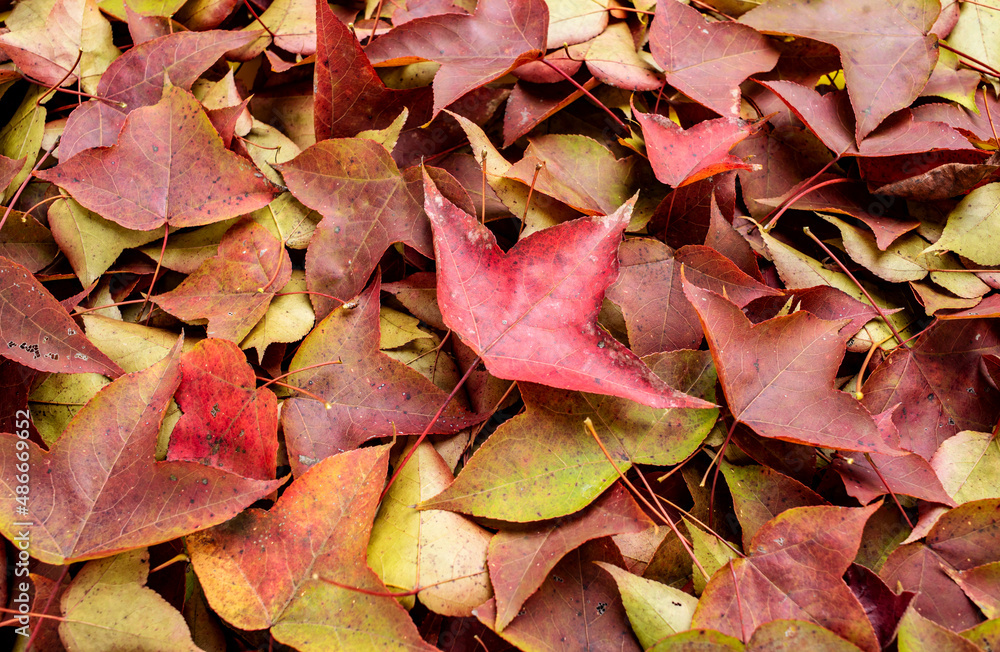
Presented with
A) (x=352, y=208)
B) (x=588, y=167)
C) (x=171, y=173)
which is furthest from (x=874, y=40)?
(x=171, y=173)

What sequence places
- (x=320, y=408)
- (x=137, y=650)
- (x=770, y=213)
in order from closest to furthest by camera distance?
(x=137, y=650) < (x=320, y=408) < (x=770, y=213)

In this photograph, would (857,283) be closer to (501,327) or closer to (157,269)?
(501,327)

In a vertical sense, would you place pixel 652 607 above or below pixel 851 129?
below

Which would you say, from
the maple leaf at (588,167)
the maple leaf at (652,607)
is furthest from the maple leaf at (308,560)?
the maple leaf at (588,167)

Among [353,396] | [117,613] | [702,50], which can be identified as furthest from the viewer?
[702,50]

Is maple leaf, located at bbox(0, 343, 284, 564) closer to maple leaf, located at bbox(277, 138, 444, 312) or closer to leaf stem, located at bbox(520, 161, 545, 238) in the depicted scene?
maple leaf, located at bbox(277, 138, 444, 312)

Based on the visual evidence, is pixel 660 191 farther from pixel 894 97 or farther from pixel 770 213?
pixel 894 97

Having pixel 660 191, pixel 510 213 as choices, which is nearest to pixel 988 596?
pixel 660 191
